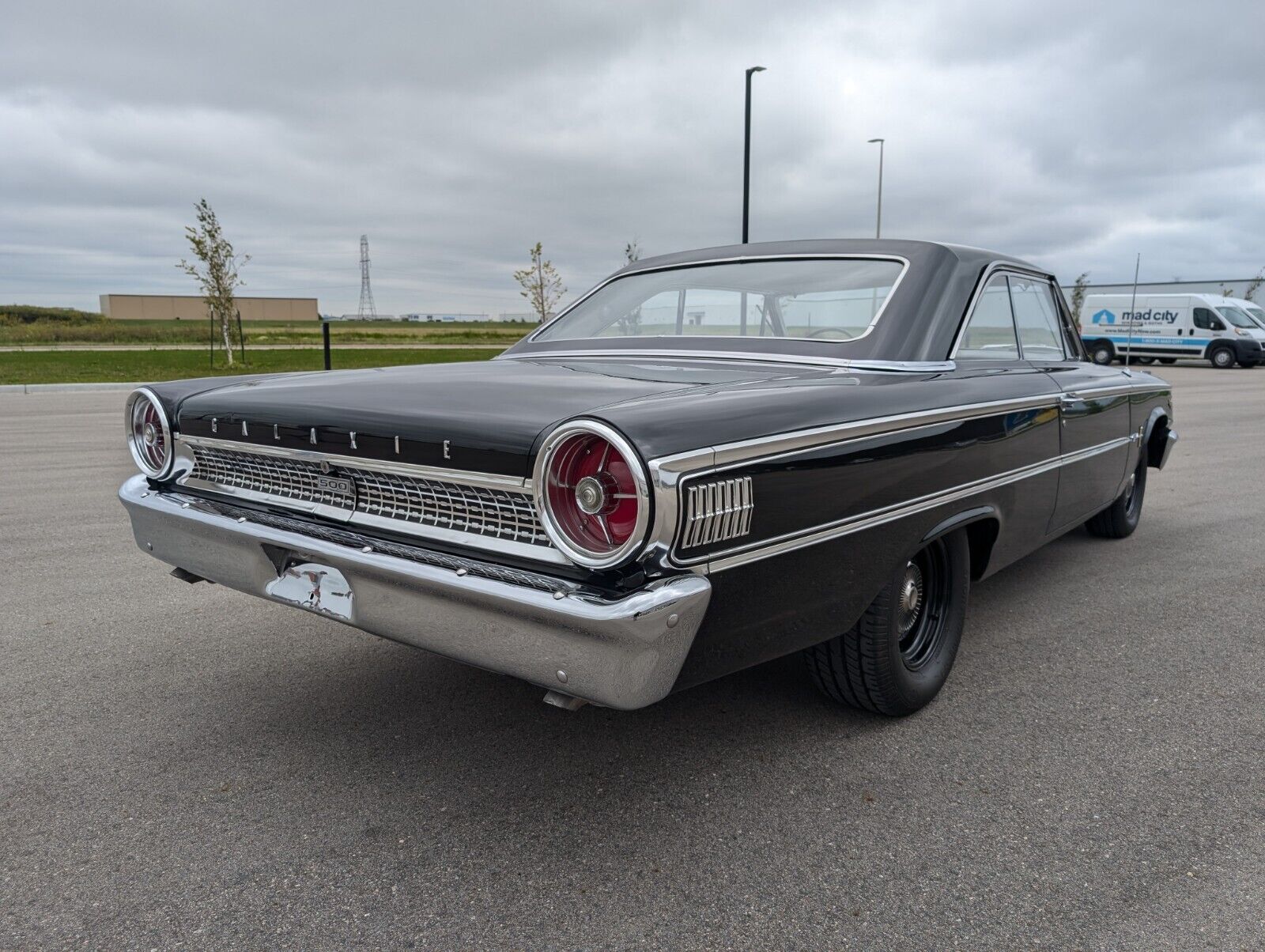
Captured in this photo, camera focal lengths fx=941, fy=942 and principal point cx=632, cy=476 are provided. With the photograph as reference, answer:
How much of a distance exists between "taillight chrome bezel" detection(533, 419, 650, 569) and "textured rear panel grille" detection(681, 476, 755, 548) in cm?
10

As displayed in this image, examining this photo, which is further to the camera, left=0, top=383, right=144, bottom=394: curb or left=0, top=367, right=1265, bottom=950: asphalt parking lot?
left=0, top=383, right=144, bottom=394: curb

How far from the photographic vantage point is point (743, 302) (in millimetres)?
3508

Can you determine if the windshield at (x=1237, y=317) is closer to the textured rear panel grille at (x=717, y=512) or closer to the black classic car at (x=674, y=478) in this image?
the black classic car at (x=674, y=478)

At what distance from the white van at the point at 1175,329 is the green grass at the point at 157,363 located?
17.6m

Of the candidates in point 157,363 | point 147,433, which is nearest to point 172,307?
point 157,363

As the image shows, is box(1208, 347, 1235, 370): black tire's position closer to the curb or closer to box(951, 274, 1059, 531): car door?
the curb

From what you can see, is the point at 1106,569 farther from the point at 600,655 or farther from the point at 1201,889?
the point at 600,655

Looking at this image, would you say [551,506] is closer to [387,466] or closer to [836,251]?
[387,466]

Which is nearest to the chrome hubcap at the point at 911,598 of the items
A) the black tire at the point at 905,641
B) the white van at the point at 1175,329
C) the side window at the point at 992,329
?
the black tire at the point at 905,641

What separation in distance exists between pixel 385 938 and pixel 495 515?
35.6 inches

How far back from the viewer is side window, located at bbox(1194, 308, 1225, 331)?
25.8 meters

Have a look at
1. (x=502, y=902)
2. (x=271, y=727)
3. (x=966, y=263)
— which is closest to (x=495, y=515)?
(x=502, y=902)

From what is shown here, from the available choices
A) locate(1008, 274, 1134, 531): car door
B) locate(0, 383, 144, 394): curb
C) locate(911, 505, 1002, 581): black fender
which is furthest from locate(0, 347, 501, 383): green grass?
locate(911, 505, 1002, 581): black fender

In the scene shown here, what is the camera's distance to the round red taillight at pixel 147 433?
303cm
